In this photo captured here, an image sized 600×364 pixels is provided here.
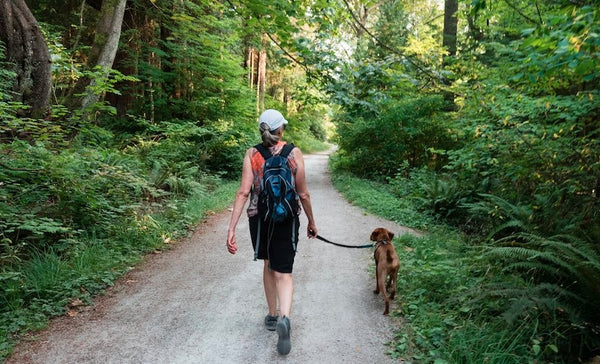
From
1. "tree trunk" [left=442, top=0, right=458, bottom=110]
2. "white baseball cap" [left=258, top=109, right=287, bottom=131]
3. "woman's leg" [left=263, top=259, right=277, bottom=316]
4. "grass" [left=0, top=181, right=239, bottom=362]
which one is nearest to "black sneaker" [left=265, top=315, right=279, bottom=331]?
"woman's leg" [left=263, top=259, right=277, bottom=316]

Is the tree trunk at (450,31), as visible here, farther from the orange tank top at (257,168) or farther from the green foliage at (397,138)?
the orange tank top at (257,168)

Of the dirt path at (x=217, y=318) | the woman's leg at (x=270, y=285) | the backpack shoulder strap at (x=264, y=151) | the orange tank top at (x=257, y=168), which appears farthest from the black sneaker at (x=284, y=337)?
the backpack shoulder strap at (x=264, y=151)

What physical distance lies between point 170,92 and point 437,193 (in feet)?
36.7

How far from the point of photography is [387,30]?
20859 mm

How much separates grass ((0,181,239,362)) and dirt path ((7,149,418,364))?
0.60 feet

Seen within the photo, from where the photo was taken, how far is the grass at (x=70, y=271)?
3932mm

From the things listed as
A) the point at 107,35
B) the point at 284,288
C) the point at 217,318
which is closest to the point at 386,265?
the point at 284,288

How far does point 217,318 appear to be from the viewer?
13.5 feet

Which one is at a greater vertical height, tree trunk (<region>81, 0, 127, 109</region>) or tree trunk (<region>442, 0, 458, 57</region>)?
tree trunk (<region>442, 0, 458, 57</region>)

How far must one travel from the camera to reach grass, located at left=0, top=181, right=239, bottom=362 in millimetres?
3932

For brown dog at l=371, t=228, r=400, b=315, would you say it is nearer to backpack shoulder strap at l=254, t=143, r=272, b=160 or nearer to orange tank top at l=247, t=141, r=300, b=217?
orange tank top at l=247, t=141, r=300, b=217

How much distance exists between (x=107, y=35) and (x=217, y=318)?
8888 millimetres

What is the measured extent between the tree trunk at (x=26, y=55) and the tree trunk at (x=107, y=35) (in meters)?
2.17

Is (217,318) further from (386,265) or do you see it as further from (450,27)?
(450,27)
